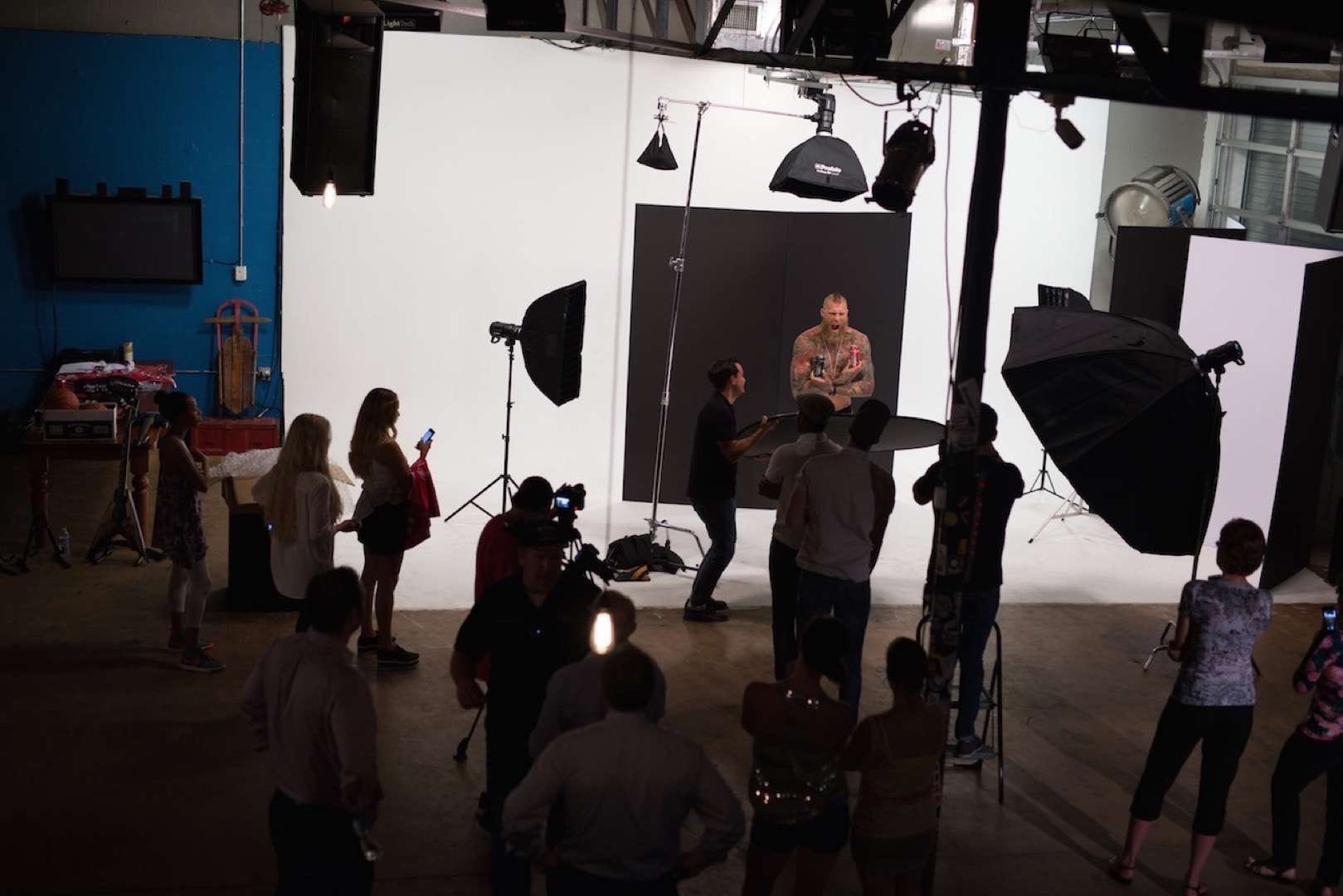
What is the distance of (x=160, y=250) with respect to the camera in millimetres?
10875

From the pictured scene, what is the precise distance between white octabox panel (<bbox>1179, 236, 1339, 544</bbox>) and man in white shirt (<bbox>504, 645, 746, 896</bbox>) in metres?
6.92

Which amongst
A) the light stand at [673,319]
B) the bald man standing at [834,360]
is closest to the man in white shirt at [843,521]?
the light stand at [673,319]

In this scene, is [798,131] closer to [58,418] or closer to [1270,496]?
[1270,496]

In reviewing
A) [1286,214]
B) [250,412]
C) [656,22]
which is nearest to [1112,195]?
[1286,214]

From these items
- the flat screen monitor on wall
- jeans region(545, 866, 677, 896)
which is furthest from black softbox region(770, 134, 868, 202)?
jeans region(545, 866, 677, 896)

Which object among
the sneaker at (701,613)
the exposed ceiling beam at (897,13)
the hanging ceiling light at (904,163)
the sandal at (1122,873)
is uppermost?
the exposed ceiling beam at (897,13)

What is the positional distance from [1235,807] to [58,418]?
21.9ft

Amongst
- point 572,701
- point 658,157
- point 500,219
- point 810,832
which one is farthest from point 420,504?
point 500,219

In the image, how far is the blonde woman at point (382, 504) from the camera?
20.1 feet

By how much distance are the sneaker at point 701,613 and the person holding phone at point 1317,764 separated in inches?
126

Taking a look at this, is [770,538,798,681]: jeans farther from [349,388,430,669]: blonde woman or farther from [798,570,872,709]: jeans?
[349,388,430,669]: blonde woman

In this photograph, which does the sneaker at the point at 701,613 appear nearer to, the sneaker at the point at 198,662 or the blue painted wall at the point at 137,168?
the sneaker at the point at 198,662

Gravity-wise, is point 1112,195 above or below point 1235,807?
above

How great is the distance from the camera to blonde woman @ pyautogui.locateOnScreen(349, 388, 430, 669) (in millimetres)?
6121
